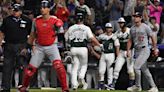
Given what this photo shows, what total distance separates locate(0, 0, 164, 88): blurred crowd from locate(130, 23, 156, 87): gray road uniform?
7.23 feet

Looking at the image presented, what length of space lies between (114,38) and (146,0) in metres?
2.22

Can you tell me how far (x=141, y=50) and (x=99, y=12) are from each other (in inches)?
208

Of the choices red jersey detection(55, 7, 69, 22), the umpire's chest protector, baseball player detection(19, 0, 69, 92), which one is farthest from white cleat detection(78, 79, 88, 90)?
the umpire's chest protector

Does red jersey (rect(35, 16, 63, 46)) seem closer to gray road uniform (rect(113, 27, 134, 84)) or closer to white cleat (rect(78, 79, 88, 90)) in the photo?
white cleat (rect(78, 79, 88, 90))

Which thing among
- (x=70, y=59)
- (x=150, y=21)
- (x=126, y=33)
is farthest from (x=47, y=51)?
(x=150, y=21)

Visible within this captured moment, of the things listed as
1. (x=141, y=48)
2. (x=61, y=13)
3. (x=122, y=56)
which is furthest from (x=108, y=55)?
(x=61, y=13)

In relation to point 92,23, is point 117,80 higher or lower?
lower

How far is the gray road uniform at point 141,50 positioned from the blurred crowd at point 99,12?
2.20m

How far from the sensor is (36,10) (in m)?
21.8

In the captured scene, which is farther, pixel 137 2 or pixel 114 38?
pixel 137 2

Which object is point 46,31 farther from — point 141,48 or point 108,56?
point 108,56

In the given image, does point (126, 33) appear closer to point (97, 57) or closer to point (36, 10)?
point (97, 57)

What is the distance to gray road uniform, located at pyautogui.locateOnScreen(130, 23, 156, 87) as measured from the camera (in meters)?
15.8

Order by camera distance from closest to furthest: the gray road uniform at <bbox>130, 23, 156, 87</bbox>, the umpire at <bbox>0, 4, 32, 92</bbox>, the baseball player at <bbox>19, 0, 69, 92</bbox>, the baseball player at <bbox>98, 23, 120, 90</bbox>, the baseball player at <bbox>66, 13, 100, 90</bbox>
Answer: the baseball player at <bbox>19, 0, 69, 92</bbox>, the umpire at <bbox>0, 4, 32, 92</bbox>, the gray road uniform at <bbox>130, 23, 156, 87</bbox>, the baseball player at <bbox>66, 13, 100, 90</bbox>, the baseball player at <bbox>98, 23, 120, 90</bbox>
